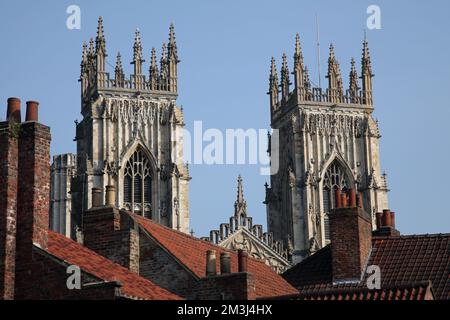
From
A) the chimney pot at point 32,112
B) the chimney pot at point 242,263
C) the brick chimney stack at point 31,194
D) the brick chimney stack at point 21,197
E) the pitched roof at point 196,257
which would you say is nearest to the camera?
the brick chimney stack at point 21,197

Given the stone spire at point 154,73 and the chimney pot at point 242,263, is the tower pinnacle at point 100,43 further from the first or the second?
the chimney pot at point 242,263

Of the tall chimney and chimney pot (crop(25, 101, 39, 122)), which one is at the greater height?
chimney pot (crop(25, 101, 39, 122))

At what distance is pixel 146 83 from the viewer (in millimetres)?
79500

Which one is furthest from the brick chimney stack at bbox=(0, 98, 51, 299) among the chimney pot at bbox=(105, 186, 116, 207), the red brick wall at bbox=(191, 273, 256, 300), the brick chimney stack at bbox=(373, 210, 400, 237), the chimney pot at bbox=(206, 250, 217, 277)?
the brick chimney stack at bbox=(373, 210, 400, 237)

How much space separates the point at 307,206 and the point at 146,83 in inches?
450

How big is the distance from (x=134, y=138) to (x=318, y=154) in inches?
429

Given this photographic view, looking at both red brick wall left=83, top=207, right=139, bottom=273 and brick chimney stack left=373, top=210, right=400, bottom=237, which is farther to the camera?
brick chimney stack left=373, top=210, right=400, bottom=237

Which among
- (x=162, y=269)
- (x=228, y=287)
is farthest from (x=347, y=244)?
(x=228, y=287)

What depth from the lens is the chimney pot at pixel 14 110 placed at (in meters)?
23.7

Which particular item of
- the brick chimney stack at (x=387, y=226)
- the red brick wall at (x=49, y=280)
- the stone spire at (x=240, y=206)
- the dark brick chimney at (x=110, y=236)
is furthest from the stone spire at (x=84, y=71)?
the red brick wall at (x=49, y=280)

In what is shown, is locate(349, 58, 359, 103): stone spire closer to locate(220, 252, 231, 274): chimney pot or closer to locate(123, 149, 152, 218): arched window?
locate(123, 149, 152, 218): arched window

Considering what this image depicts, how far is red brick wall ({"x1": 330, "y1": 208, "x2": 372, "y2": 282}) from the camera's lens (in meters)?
32.5

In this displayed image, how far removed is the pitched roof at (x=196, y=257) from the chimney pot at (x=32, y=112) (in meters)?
7.14
